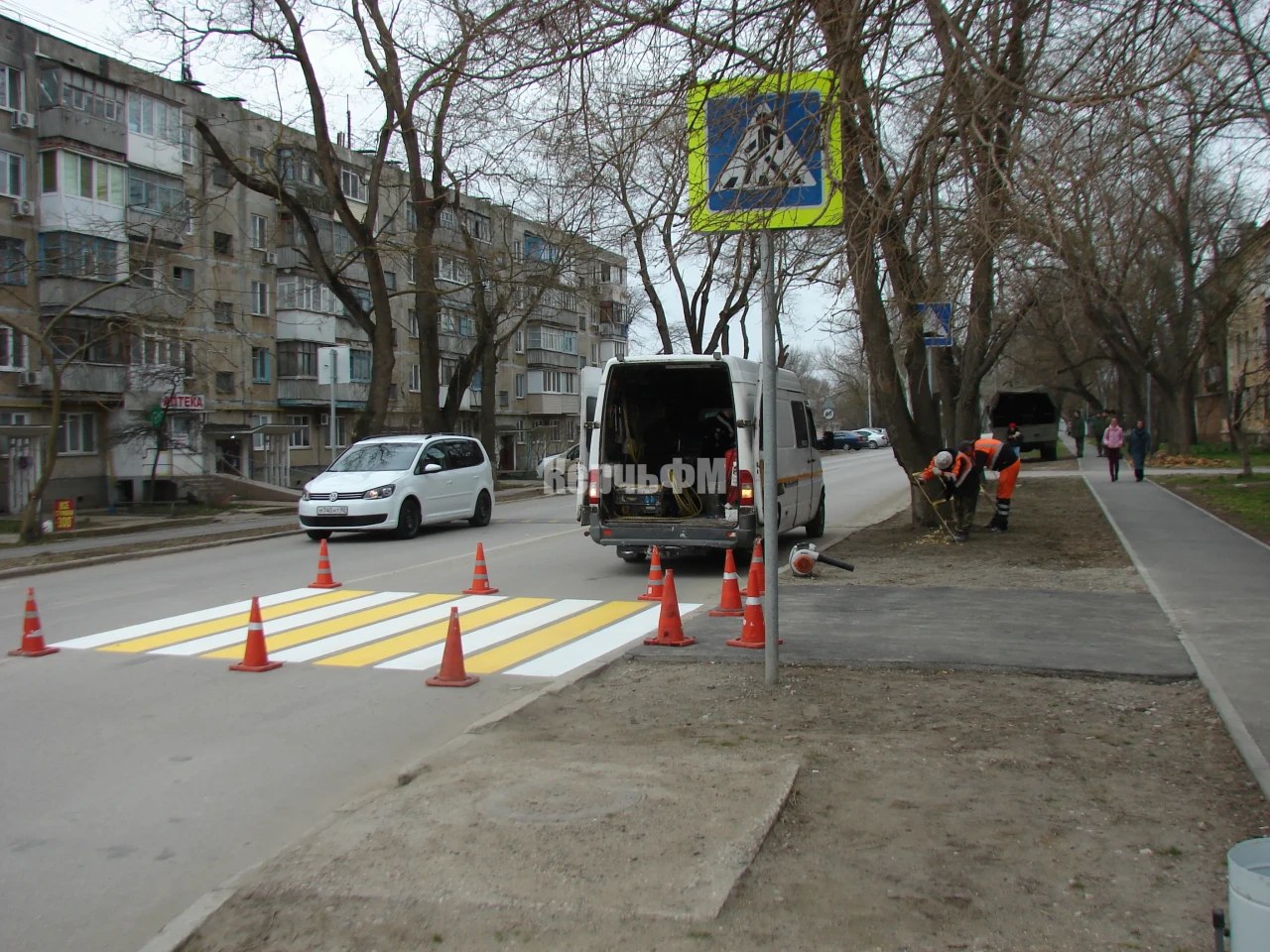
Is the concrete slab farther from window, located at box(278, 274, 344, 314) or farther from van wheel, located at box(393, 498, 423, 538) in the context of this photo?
window, located at box(278, 274, 344, 314)

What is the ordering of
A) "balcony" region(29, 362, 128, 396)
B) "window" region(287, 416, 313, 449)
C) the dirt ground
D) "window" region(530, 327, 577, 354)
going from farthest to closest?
"window" region(530, 327, 577, 354), "window" region(287, 416, 313, 449), "balcony" region(29, 362, 128, 396), the dirt ground

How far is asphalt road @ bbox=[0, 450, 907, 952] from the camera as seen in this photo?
4523 millimetres

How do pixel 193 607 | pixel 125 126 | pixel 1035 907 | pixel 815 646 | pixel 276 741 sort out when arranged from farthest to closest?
pixel 125 126
pixel 193 607
pixel 815 646
pixel 276 741
pixel 1035 907

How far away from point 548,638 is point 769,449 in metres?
3.69

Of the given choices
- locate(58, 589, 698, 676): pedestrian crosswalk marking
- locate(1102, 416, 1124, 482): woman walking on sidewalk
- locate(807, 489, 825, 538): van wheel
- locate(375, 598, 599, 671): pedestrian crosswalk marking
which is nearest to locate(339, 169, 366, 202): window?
locate(1102, 416, 1124, 482): woman walking on sidewalk

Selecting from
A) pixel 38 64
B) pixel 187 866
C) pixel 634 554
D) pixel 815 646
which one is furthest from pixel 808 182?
pixel 38 64

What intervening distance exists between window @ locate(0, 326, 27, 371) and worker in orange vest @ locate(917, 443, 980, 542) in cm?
2736

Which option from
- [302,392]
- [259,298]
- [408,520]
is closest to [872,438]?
[302,392]

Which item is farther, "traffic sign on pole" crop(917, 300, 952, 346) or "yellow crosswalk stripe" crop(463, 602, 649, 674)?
"traffic sign on pole" crop(917, 300, 952, 346)

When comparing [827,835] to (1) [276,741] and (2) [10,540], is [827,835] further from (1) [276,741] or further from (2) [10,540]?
(2) [10,540]

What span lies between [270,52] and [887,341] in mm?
16682

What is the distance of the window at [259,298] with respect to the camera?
4484cm

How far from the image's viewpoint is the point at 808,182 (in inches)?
272

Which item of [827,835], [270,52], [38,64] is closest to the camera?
[827,835]
